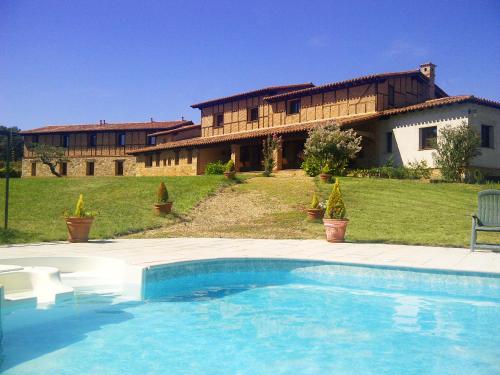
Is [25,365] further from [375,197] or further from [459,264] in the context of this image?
[375,197]

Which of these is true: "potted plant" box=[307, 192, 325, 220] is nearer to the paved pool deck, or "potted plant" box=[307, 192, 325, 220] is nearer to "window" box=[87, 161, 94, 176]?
the paved pool deck

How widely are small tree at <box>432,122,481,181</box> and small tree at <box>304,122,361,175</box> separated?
437 cm

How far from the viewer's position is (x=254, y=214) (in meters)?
16.6

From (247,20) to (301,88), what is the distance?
56.2 ft

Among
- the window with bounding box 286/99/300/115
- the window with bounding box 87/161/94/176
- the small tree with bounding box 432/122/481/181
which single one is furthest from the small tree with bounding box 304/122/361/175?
the window with bounding box 87/161/94/176

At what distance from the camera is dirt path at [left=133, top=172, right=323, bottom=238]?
13.3 meters

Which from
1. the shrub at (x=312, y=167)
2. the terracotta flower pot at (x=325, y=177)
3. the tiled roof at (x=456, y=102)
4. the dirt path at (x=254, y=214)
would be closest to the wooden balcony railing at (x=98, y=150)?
the shrub at (x=312, y=167)

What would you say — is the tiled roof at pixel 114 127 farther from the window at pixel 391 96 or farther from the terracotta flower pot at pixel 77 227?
the terracotta flower pot at pixel 77 227

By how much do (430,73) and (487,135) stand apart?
8.01 m

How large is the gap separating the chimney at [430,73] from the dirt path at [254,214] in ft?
47.9

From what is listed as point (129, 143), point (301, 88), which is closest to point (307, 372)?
point (301, 88)

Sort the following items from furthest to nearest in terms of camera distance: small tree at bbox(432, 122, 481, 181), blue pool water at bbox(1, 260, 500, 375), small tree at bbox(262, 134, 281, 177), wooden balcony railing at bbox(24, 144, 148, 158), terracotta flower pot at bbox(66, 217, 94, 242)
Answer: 1. wooden balcony railing at bbox(24, 144, 148, 158)
2. small tree at bbox(262, 134, 281, 177)
3. small tree at bbox(432, 122, 481, 181)
4. terracotta flower pot at bbox(66, 217, 94, 242)
5. blue pool water at bbox(1, 260, 500, 375)

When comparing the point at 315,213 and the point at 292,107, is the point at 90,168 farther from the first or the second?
the point at 315,213

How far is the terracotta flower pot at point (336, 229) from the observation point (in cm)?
1098
